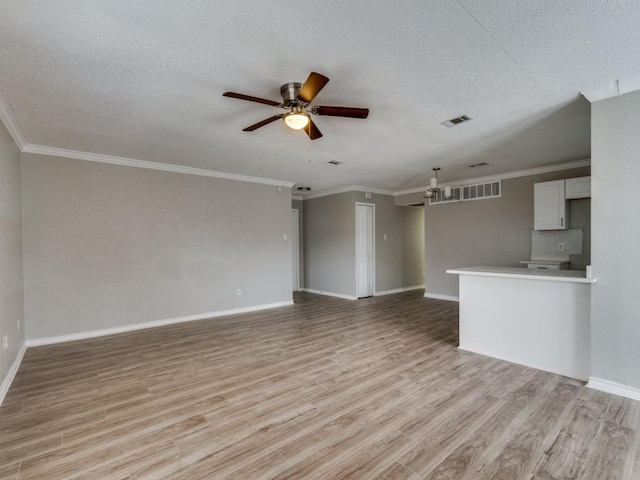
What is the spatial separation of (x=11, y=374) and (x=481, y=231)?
7.29 m

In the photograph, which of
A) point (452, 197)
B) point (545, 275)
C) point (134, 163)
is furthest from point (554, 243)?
point (134, 163)

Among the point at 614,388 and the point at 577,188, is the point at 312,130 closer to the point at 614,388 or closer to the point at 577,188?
the point at 614,388

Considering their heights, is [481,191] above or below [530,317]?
above

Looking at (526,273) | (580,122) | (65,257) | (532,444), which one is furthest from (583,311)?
(65,257)

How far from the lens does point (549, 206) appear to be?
506 cm

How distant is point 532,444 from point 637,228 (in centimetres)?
195

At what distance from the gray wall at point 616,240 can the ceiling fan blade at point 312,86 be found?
2493mm

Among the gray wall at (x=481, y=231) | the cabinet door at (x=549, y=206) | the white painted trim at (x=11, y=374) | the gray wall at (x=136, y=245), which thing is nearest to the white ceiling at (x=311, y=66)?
the gray wall at (x=136, y=245)

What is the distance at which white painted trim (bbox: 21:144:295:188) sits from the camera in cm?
405

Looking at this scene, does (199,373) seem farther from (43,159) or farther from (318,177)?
(318,177)

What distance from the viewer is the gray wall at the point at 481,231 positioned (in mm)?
5629

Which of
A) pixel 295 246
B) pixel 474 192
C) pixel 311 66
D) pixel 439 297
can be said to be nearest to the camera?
pixel 311 66

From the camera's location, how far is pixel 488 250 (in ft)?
20.2

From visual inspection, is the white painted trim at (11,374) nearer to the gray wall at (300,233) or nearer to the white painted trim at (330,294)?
the white painted trim at (330,294)
